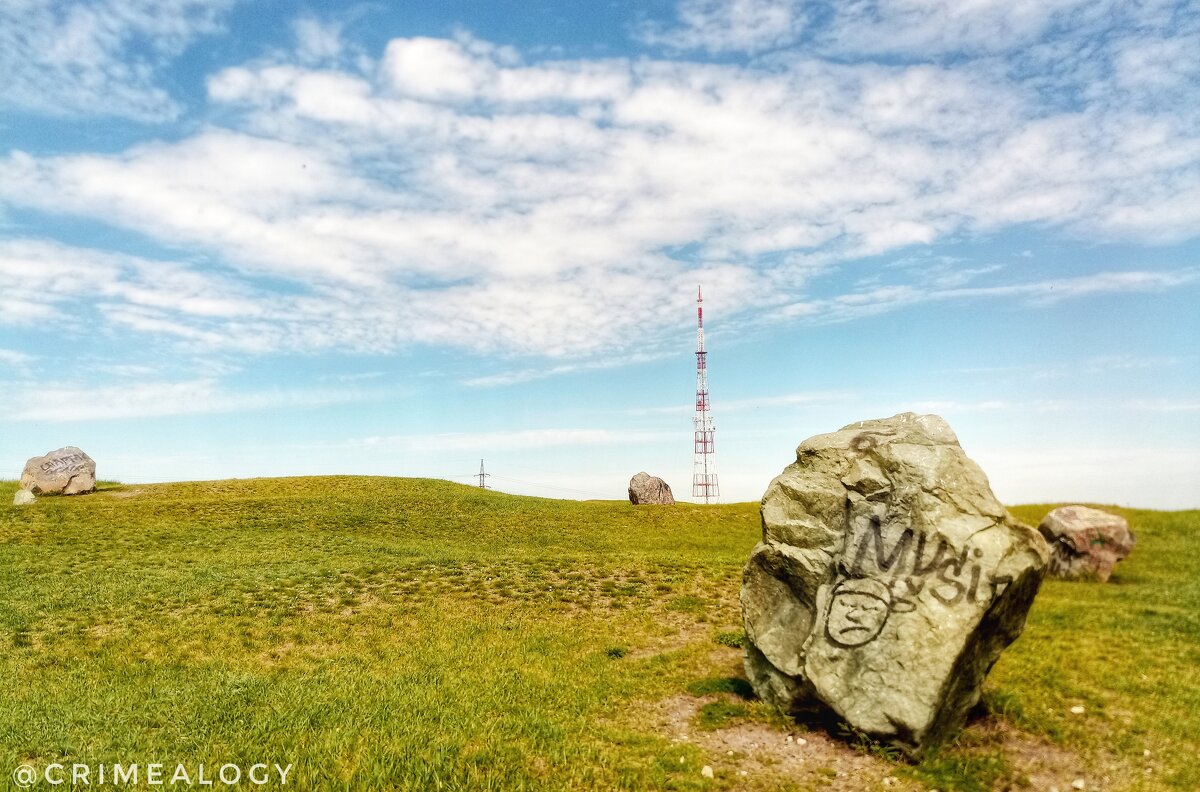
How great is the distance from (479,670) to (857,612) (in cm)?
874

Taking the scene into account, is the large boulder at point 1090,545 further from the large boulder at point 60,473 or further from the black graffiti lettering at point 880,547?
the large boulder at point 60,473

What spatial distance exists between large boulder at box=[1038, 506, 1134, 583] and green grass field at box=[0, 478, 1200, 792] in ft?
3.69

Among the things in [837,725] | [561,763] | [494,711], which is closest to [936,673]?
[837,725]

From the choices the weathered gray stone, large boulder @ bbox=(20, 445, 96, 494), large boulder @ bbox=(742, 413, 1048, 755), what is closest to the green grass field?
large boulder @ bbox=(742, 413, 1048, 755)

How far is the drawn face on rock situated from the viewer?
11.3m

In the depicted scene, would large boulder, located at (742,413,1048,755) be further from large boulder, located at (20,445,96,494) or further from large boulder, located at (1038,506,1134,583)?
large boulder, located at (20,445,96,494)

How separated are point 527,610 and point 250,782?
497 inches

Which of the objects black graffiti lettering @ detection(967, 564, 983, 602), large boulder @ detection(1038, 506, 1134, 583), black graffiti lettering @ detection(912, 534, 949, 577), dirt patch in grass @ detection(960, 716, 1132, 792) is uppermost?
black graffiti lettering @ detection(912, 534, 949, 577)

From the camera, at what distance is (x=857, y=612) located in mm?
11586

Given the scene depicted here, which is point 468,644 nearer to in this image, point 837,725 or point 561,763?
point 561,763

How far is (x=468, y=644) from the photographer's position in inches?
724

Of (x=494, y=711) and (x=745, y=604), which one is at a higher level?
(x=745, y=604)

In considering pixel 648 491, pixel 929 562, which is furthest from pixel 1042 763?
pixel 648 491

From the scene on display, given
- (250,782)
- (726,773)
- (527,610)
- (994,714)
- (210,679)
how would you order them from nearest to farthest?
(250,782)
(726,773)
(994,714)
(210,679)
(527,610)
